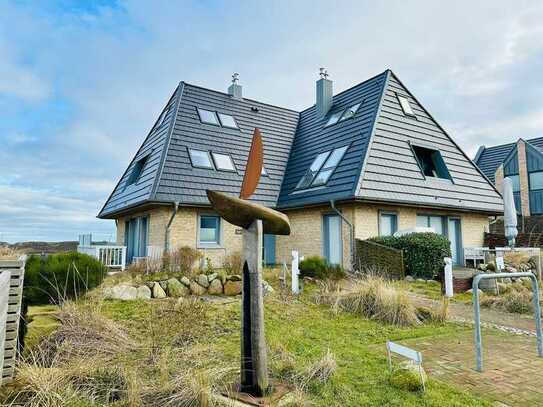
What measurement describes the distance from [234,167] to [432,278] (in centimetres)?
899

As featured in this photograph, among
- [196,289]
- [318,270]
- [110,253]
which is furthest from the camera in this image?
[110,253]

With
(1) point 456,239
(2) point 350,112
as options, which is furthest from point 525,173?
(2) point 350,112

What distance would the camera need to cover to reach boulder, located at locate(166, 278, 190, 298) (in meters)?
8.17

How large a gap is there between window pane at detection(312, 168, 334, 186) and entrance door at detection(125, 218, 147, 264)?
24.6ft

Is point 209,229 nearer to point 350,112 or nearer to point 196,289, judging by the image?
point 196,289

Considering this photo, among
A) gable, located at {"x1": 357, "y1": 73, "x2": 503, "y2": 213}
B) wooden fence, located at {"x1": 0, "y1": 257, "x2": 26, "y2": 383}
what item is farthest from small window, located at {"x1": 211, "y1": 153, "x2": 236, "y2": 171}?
wooden fence, located at {"x1": 0, "y1": 257, "x2": 26, "y2": 383}

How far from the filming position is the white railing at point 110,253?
42.8 feet

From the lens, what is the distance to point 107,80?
447 inches

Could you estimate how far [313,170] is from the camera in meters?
15.5

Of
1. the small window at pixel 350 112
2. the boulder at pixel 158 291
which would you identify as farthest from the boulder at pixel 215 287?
the small window at pixel 350 112

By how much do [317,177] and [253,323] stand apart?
11.7 metres

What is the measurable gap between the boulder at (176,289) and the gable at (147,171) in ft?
17.2

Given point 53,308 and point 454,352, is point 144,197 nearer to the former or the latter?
point 53,308

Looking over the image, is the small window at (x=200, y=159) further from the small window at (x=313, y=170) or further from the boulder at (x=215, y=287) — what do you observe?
the boulder at (x=215, y=287)
